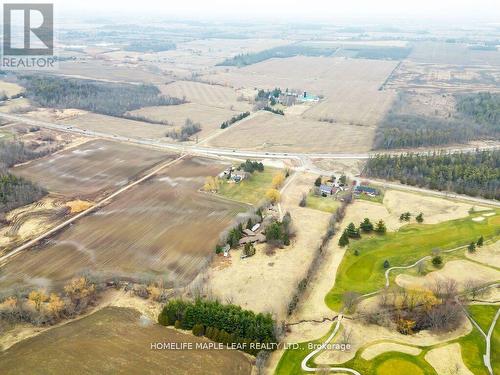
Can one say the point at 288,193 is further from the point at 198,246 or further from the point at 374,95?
the point at 374,95

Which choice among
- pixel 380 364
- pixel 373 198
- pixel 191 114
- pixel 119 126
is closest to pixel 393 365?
pixel 380 364

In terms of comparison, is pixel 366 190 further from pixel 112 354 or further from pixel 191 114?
pixel 191 114

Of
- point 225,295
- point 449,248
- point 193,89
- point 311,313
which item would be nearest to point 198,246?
point 225,295

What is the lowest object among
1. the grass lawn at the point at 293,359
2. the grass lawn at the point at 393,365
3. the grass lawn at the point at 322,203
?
the grass lawn at the point at 293,359

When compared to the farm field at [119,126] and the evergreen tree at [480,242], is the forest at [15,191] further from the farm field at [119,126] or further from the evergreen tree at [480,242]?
the evergreen tree at [480,242]

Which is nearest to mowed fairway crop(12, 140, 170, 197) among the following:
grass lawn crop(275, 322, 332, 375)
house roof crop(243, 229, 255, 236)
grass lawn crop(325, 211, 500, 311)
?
house roof crop(243, 229, 255, 236)

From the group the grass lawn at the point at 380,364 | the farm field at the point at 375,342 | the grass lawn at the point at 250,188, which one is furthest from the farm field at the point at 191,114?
the grass lawn at the point at 380,364

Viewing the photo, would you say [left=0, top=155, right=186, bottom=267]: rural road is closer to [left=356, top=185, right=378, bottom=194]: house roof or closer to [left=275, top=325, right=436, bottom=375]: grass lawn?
[left=356, top=185, right=378, bottom=194]: house roof
